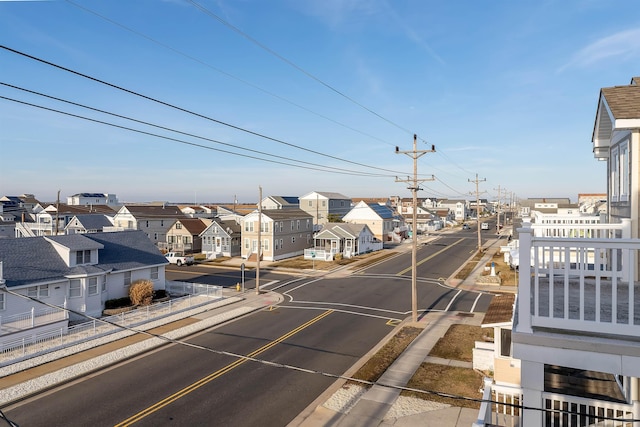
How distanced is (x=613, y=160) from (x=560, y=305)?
26.1ft

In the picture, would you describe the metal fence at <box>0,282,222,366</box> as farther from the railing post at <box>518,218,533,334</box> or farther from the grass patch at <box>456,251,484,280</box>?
the grass patch at <box>456,251,484,280</box>

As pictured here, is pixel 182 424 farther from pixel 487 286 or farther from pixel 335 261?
pixel 335 261

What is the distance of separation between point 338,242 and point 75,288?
33.4m

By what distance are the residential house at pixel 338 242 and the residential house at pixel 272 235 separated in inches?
112

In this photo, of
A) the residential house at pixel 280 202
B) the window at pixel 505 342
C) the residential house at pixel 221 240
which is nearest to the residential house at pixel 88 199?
the residential house at pixel 280 202

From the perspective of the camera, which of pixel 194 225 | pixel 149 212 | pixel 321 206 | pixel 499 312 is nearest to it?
pixel 499 312

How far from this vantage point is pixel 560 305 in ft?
21.8

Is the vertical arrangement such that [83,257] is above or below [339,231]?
below

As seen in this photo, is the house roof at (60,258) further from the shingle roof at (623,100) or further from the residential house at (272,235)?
the shingle roof at (623,100)

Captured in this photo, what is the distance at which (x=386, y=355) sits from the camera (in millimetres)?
18297

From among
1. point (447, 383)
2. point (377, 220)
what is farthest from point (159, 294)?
point (377, 220)

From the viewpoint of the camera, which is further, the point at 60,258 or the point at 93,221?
the point at 93,221

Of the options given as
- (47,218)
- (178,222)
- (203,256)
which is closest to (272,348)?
(203,256)

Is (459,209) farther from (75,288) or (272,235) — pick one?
(75,288)
